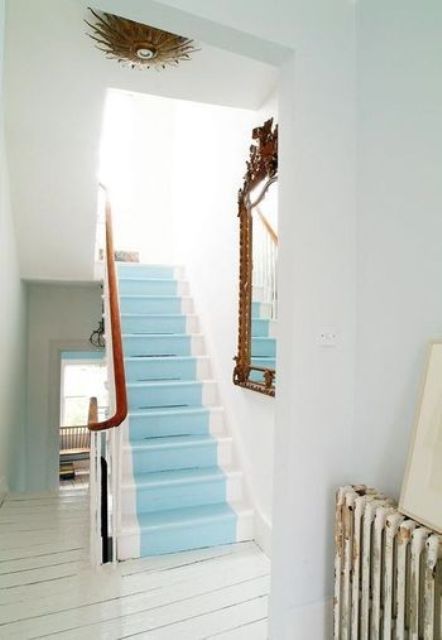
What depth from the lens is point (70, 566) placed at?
2.23 meters

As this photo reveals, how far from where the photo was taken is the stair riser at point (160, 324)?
3908 millimetres

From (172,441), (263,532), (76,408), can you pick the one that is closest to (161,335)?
(172,441)

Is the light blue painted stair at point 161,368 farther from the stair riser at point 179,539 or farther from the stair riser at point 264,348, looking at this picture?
the stair riser at point 179,539

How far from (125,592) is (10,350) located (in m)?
2.54

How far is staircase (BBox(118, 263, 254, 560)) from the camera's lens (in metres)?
2.50

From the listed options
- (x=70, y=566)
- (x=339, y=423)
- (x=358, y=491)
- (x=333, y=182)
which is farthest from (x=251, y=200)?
(x=70, y=566)

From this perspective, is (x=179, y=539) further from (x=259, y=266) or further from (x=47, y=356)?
(x=47, y=356)

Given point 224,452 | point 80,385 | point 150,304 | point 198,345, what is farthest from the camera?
point 80,385

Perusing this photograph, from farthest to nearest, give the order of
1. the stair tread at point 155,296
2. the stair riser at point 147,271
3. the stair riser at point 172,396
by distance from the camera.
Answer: the stair riser at point 147,271
the stair tread at point 155,296
the stair riser at point 172,396

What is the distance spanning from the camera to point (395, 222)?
5.09ft

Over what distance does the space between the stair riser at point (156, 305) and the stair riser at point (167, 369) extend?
0.77 m

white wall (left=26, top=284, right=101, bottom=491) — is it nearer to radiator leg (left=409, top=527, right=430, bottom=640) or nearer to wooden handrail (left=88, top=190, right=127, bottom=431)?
wooden handrail (left=88, top=190, right=127, bottom=431)

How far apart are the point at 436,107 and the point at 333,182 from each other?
438 mm

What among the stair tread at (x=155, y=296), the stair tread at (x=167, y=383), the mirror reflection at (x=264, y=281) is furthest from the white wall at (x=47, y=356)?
the mirror reflection at (x=264, y=281)
